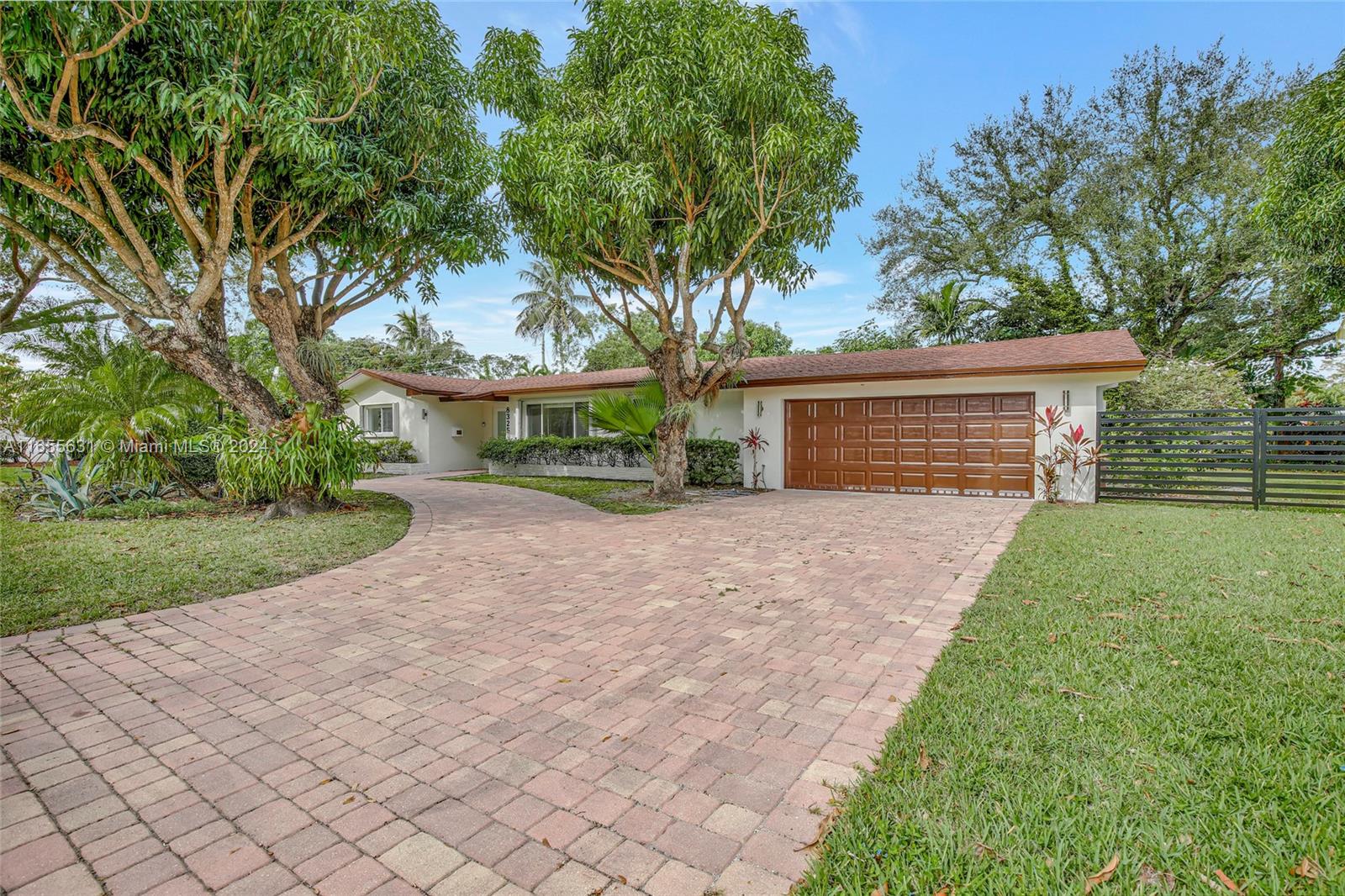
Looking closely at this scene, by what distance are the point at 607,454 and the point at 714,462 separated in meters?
3.57

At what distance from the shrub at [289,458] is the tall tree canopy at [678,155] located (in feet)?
14.8

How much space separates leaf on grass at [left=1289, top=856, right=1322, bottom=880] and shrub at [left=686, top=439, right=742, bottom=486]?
12.1 metres

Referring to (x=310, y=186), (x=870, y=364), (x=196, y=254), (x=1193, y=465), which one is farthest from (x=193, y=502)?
(x=1193, y=465)

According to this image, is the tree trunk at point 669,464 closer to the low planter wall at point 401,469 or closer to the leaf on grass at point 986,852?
the leaf on grass at point 986,852

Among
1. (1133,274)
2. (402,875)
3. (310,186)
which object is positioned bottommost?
(402,875)

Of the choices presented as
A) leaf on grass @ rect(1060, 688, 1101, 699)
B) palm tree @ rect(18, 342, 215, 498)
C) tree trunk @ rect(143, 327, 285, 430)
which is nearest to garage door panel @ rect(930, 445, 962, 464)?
leaf on grass @ rect(1060, 688, 1101, 699)

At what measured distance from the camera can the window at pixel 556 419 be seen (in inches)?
682

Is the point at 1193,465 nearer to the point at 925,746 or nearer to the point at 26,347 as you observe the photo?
the point at 925,746

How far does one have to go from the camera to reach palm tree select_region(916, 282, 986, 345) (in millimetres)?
20812

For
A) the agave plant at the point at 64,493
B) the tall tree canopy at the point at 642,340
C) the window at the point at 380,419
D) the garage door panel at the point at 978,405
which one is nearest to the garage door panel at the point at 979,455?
the garage door panel at the point at 978,405

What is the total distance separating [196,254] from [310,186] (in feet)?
7.20

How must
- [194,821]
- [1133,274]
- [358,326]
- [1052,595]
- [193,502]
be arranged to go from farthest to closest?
[358,326] < [1133,274] < [193,502] < [1052,595] < [194,821]

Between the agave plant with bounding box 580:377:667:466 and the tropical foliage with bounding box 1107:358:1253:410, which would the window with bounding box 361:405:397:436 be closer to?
the agave plant with bounding box 580:377:667:466

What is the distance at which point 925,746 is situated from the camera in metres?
2.54
